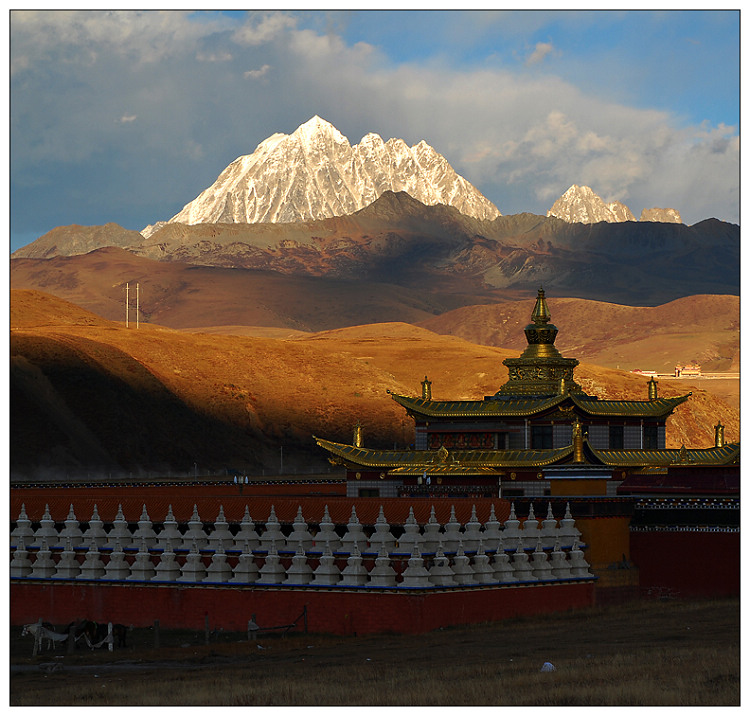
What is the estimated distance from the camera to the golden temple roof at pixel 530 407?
174 ft

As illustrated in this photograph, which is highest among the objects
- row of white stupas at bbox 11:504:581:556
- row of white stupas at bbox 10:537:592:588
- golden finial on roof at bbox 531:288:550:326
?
golden finial on roof at bbox 531:288:550:326

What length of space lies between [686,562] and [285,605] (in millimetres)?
13773

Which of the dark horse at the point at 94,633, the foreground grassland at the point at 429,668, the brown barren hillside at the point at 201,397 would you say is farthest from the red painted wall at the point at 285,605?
the brown barren hillside at the point at 201,397

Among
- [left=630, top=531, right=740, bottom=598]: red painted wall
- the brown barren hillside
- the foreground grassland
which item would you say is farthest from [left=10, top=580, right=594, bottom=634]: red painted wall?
the brown barren hillside

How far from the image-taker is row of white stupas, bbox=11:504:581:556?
Answer: 1451 inches

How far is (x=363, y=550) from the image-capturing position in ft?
121

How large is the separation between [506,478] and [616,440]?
5857 millimetres

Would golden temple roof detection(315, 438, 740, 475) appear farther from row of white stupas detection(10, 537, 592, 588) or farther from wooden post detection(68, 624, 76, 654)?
wooden post detection(68, 624, 76, 654)

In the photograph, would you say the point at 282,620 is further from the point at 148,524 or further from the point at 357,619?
the point at 148,524

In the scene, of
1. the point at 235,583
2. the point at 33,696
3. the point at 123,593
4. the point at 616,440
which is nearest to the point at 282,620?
the point at 235,583

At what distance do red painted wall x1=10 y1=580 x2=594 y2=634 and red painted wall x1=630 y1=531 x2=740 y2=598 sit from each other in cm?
462

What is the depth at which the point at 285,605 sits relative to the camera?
3766 centimetres

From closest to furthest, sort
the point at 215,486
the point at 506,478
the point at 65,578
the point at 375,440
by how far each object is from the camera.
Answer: the point at 65,578
the point at 506,478
the point at 215,486
the point at 375,440

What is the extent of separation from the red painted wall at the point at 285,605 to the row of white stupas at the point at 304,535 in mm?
1136
